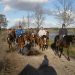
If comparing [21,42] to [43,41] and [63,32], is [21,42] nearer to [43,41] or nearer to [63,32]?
[43,41]

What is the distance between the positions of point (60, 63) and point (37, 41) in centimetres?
1035

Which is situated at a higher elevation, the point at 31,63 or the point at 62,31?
the point at 62,31

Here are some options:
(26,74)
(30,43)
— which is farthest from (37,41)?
(26,74)

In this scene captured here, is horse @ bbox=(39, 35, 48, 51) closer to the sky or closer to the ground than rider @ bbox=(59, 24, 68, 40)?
closer to the ground

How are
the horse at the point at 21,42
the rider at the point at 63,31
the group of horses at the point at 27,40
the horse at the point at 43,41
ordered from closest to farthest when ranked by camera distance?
the rider at the point at 63,31, the horse at the point at 21,42, the group of horses at the point at 27,40, the horse at the point at 43,41

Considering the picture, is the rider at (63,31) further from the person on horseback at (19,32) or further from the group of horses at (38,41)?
the person on horseback at (19,32)

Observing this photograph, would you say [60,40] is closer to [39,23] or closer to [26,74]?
[26,74]

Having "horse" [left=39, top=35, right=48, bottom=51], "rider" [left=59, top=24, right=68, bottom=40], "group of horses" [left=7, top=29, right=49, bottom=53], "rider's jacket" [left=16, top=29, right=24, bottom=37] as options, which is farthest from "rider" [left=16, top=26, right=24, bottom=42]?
"rider" [left=59, top=24, right=68, bottom=40]

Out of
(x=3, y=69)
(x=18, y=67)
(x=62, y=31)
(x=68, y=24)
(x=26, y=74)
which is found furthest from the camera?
(x=68, y=24)

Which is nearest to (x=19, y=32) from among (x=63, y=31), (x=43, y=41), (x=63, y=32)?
(x=43, y=41)

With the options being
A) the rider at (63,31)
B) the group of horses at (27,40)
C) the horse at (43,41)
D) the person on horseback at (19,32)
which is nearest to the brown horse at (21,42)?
the group of horses at (27,40)

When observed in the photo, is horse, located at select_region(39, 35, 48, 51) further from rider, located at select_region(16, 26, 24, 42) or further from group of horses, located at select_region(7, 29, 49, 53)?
rider, located at select_region(16, 26, 24, 42)

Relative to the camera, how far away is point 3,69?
1462 centimetres

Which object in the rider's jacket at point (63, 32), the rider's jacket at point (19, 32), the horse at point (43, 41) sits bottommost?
the horse at point (43, 41)
